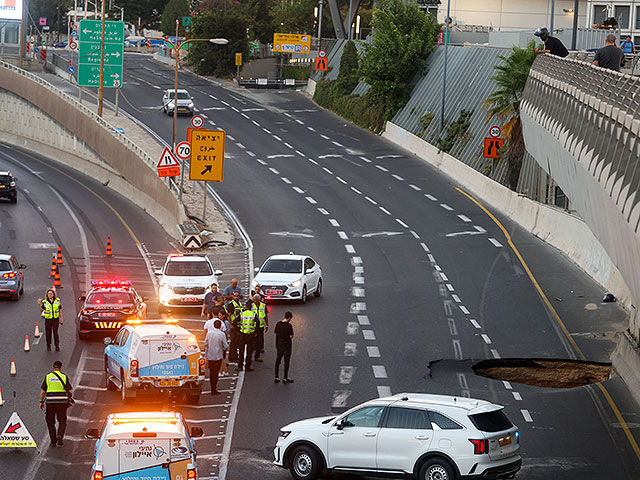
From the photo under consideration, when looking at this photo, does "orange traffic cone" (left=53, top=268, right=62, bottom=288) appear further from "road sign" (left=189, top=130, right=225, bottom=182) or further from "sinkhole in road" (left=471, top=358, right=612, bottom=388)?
"sinkhole in road" (left=471, top=358, right=612, bottom=388)

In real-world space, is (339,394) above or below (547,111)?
below

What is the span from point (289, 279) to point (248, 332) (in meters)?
8.75

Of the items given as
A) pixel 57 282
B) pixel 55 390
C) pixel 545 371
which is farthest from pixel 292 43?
pixel 55 390

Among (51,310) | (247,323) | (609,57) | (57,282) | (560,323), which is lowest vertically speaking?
(57,282)

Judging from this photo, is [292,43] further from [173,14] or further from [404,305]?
[404,305]

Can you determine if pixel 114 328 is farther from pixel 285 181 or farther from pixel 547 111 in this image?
pixel 285 181

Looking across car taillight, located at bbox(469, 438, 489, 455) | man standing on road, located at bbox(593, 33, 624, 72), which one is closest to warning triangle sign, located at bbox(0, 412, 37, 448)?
car taillight, located at bbox(469, 438, 489, 455)

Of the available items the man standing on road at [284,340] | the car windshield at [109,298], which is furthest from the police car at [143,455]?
the car windshield at [109,298]

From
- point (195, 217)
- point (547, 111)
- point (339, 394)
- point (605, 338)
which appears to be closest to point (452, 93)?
point (195, 217)

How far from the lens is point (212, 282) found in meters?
34.3

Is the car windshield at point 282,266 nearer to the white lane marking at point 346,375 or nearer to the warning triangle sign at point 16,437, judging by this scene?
the white lane marking at point 346,375

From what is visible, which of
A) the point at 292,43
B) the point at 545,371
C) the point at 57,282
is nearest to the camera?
the point at 545,371

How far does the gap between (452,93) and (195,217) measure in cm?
2564

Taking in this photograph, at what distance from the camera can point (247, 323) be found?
25656 mm
